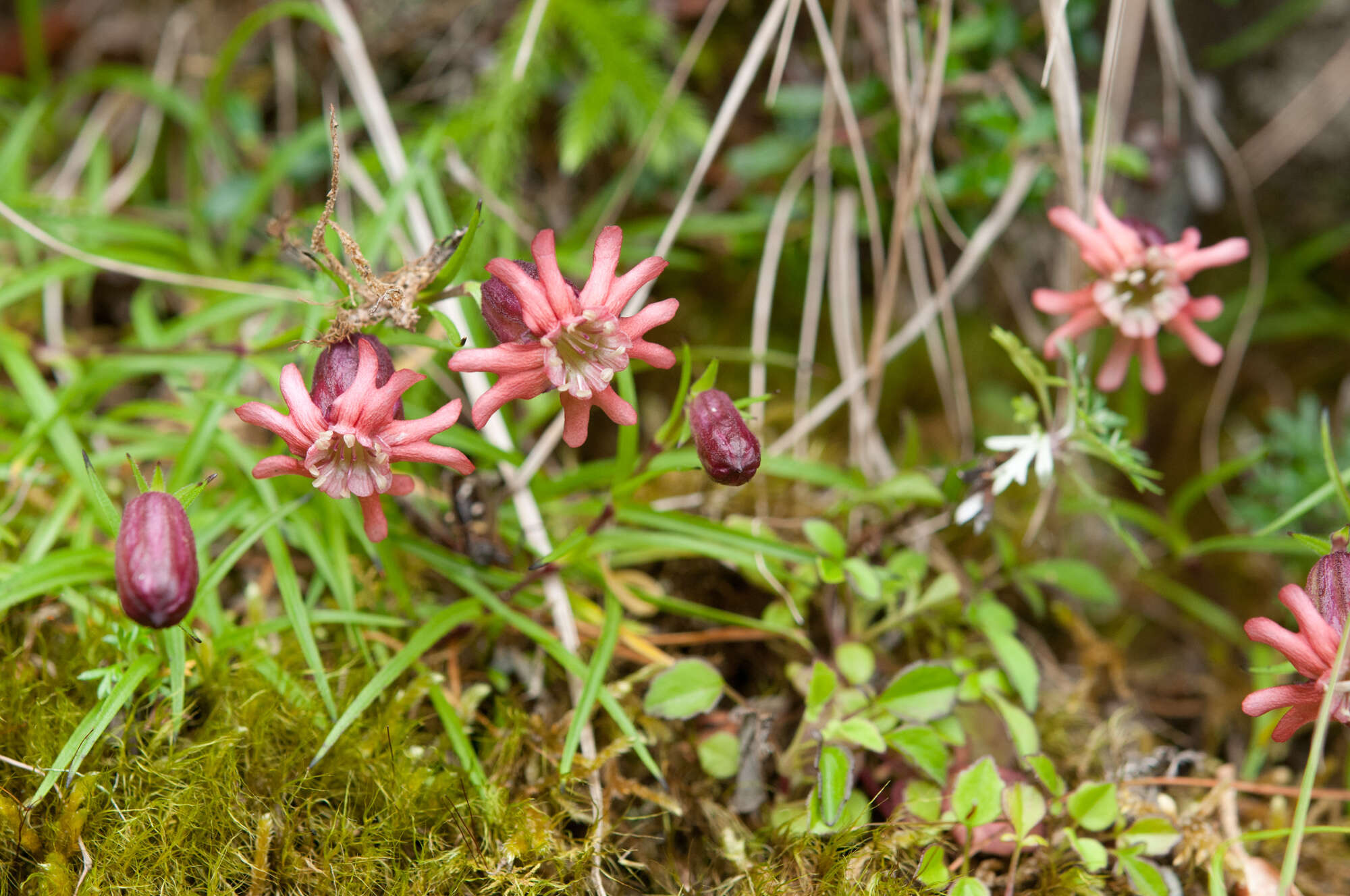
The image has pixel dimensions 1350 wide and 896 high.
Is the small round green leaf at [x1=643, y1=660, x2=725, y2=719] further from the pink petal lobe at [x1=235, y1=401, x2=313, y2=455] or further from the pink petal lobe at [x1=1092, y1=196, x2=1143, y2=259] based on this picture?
the pink petal lobe at [x1=1092, y1=196, x2=1143, y2=259]

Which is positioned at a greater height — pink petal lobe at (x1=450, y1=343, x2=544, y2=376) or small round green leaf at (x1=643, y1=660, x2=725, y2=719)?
pink petal lobe at (x1=450, y1=343, x2=544, y2=376)

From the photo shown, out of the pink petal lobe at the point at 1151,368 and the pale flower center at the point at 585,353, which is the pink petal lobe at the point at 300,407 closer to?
the pale flower center at the point at 585,353

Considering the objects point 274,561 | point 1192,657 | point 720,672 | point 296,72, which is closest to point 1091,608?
point 1192,657

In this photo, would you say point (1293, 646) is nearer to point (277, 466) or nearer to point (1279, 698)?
point (1279, 698)

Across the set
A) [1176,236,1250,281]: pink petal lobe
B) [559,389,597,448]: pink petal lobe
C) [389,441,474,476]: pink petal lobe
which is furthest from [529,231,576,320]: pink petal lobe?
[1176,236,1250,281]: pink petal lobe

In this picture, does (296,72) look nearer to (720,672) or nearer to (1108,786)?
(720,672)

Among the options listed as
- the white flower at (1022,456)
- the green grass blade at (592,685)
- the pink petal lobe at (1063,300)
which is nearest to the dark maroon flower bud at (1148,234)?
the pink petal lobe at (1063,300)

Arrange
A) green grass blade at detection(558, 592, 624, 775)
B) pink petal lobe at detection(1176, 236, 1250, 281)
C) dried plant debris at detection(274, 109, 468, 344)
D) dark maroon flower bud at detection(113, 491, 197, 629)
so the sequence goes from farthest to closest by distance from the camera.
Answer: pink petal lobe at detection(1176, 236, 1250, 281) < green grass blade at detection(558, 592, 624, 775) < dried plant debris at detection(274, 109, 468, 344) < dark maroon flower bud at detection(113, 491, 197, 629)
